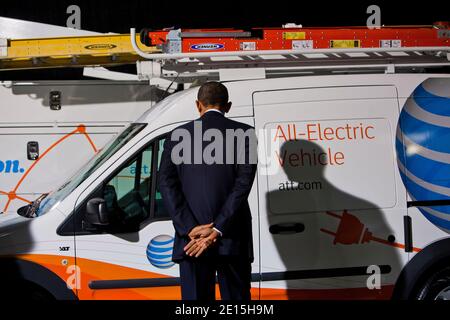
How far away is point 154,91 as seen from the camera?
812cm

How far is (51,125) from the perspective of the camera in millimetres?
8219

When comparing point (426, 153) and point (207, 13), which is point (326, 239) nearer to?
point (426, 153)

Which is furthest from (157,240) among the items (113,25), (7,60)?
(113,25)

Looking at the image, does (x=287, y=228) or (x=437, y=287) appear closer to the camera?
(x=287, y=228)

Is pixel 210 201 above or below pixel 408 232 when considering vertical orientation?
above

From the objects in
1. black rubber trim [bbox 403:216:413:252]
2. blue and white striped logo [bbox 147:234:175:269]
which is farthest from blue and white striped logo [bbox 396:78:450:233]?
blue and white striped logo [bbox 147:234:175:269]

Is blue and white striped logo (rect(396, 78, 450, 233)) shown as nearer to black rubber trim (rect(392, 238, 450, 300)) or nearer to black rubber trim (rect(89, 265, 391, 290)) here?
black rubber trim (rect(392, 238, 450, 300))

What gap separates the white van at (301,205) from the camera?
509cm

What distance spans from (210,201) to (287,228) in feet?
3.96

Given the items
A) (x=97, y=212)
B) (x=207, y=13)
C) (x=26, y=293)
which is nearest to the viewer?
(x=97, y=212)

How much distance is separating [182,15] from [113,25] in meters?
1.15

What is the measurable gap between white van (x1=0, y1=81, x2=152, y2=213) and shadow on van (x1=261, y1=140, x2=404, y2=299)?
335 centimetres

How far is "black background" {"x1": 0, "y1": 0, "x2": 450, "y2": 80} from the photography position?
450 inches

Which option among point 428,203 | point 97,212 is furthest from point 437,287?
point 97,212
